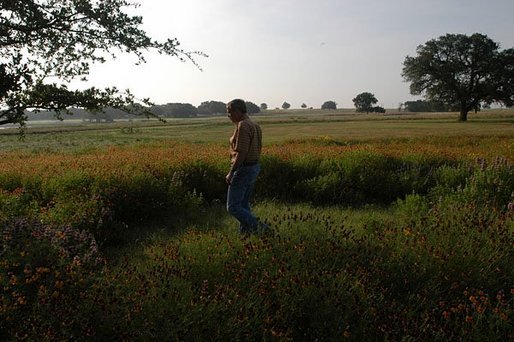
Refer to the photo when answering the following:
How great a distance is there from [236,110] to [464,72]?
5421 cm

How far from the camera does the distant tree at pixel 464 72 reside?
50344 mm

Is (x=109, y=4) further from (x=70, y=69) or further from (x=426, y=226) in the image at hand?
(x=426, y=226)

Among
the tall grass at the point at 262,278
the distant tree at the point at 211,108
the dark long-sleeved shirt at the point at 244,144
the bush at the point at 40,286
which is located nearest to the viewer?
the bush at the point at 40,286

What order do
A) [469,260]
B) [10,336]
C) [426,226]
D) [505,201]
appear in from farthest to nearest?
[505,201]
[426,226]
[469,260]
[10,336]

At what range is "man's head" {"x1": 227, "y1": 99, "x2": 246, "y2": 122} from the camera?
20.2 feet

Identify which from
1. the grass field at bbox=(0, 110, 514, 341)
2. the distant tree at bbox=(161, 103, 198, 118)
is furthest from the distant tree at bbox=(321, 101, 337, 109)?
the grass field at bbox=(0, 110, 514, 341)

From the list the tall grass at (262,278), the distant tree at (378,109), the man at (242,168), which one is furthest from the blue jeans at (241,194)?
the distant tree at (378,109)

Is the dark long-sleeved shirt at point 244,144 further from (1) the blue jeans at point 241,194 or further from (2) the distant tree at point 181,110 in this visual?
(2) the distant tree at point 181,110

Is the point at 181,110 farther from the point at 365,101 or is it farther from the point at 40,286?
the point at 40,286

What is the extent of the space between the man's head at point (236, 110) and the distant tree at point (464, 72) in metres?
50.4

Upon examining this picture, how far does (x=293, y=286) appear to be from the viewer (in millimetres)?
4270

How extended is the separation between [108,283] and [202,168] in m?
6.83

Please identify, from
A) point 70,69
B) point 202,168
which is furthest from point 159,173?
point 70,69

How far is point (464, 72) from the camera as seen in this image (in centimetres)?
5222
